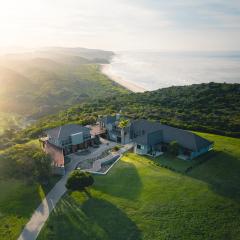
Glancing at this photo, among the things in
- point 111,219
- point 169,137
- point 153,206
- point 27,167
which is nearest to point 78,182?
point 111,219

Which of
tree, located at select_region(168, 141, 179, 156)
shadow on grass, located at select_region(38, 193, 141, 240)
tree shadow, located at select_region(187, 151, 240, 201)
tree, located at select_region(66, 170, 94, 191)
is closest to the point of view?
shadow on grass, located at select_region(38, 193, 141, 240)

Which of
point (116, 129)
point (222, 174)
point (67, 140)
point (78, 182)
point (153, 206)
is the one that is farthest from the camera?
point (116, 129)

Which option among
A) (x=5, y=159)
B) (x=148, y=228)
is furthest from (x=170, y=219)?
(x=5, y=159)

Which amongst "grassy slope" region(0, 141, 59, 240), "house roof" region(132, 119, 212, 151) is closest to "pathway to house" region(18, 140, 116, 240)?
"grassy slope" region(0, 141, 59, 240)

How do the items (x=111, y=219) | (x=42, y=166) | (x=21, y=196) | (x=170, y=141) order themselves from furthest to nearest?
(x=170, y=141) → (x=42, y=166) → (x=21, y=196) → (x=111, y=219)

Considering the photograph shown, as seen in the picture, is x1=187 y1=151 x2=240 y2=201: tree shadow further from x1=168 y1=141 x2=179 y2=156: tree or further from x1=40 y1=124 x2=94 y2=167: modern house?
x1=40 y1=124 x2=94 y2=167: modern house

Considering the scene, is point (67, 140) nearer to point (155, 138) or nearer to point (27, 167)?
point (27, 167)

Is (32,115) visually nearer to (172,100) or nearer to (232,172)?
(172,100)
